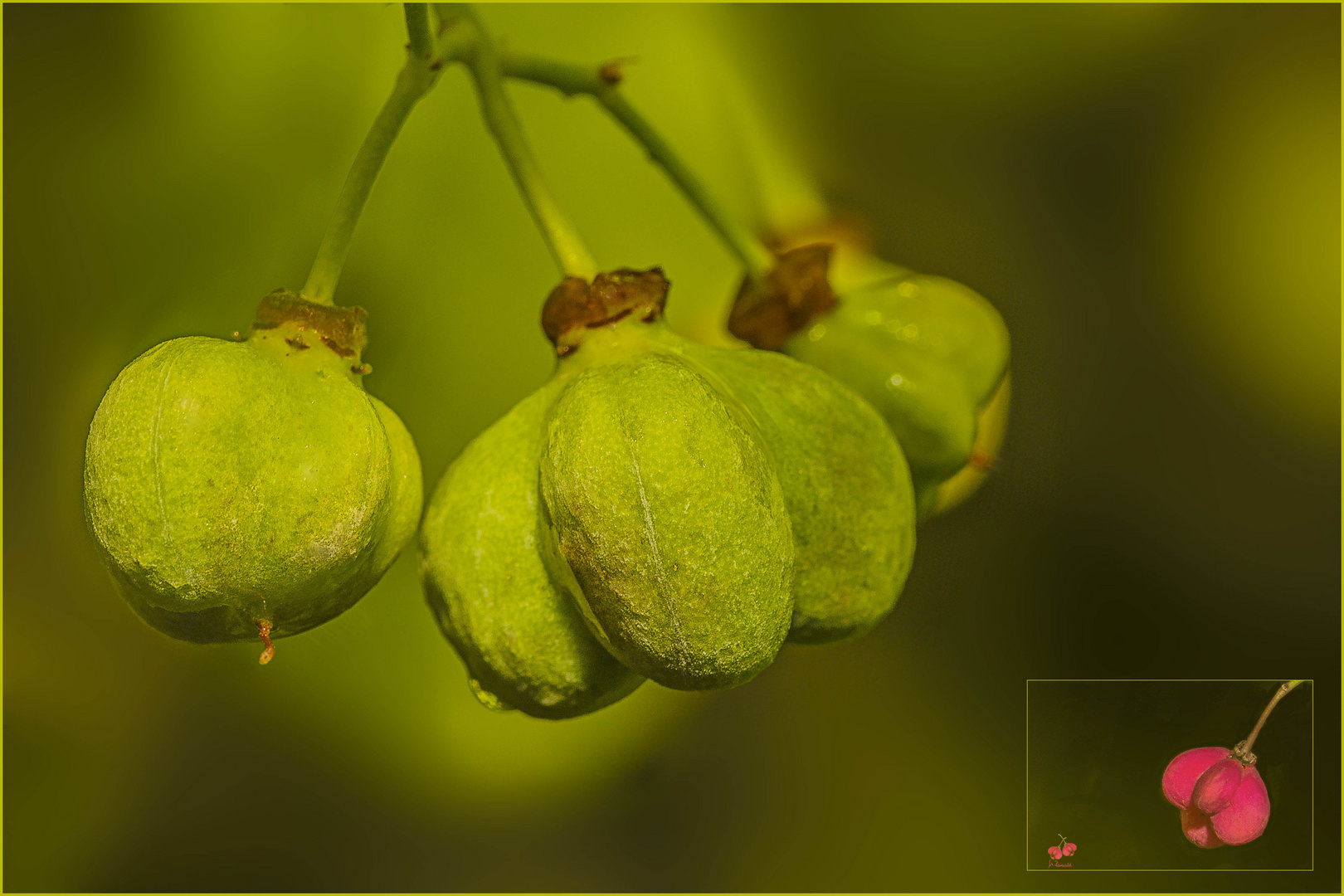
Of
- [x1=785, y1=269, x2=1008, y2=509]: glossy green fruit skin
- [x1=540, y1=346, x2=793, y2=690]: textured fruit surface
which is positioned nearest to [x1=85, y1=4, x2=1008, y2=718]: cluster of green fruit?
[x1=540, y1=346, x2=793, y2=690]: textured fruit surface

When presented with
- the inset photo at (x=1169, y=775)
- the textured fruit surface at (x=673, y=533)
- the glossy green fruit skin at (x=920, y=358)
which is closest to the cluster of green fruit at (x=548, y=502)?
the textured fruit surface at (x=673, y=533)

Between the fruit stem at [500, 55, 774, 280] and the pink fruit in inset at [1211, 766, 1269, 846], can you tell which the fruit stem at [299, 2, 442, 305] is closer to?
the fruit stem at [500, 55, 774, 280]

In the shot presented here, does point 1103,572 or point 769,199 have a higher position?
point 769,199

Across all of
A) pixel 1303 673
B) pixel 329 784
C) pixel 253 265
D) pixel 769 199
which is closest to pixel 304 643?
pixel 329 784

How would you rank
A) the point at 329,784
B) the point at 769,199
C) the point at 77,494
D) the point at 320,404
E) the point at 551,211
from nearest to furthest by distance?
the point at 320,404, the point at 551,211, the point at 77,494, the point at 329,784, the point at 769,199

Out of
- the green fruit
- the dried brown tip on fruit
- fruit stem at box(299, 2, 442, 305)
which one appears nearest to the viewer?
the green fruit

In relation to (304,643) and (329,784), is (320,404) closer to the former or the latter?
(304,643)

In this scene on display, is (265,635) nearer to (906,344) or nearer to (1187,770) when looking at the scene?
(906,344)
